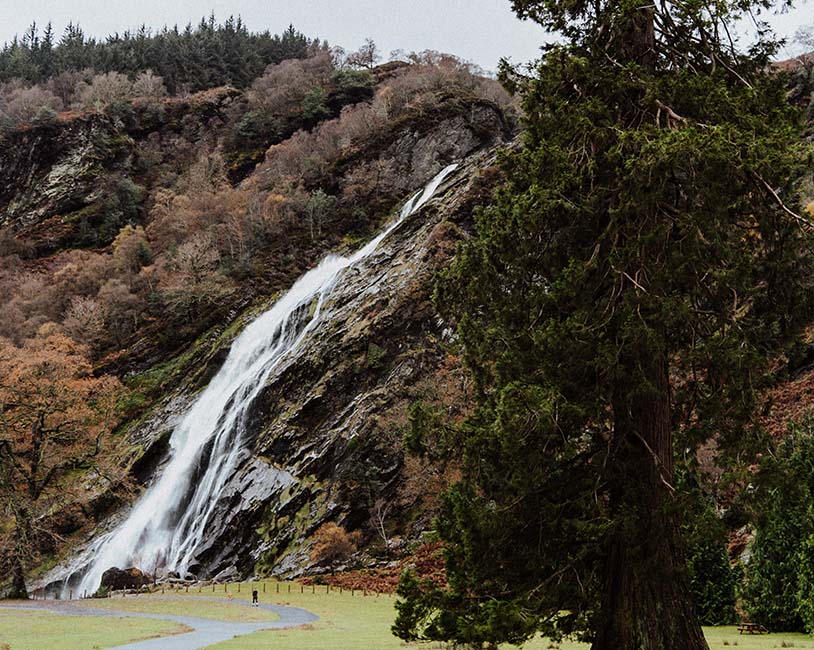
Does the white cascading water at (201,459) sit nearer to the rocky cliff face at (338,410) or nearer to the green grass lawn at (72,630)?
the rocky cliff face at (338,410)

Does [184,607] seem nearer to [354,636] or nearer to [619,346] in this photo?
[354,636]

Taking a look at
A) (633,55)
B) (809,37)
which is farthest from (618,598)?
(809,37)

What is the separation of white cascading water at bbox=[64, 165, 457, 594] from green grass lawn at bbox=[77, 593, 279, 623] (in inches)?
274

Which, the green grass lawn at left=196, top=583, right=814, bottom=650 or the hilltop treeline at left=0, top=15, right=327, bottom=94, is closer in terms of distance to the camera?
the green grass lawn at left=196, top=583, right=814, bottom=650

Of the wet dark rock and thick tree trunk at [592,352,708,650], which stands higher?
thick tree trunk at [592,352,708,650]

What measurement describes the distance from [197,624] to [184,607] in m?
5.08

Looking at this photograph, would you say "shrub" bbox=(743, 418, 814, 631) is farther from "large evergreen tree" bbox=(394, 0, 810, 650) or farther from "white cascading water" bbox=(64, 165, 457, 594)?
"white cascading water" bbox=(64, 165, 457, 594)

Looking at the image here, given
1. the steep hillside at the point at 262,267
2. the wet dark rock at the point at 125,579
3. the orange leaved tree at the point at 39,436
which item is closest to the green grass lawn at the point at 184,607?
the wet dark rock at the point at 125,579

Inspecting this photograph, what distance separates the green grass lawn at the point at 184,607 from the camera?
23.9m

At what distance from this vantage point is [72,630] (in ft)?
65.9

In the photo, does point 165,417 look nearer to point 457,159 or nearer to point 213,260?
point 213,260

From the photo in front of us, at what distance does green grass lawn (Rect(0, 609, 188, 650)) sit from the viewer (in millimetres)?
17039

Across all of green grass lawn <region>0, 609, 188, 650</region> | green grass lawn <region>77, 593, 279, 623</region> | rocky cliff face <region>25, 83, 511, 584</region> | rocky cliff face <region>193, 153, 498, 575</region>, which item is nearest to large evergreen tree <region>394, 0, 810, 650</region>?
green grass lawn <region>0, 609, 188, 650</region>

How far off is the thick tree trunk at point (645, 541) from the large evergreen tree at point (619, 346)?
3 cm
